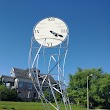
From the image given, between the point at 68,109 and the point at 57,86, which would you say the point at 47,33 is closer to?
the point at 57,86

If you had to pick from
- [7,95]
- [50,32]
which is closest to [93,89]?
[7,95]

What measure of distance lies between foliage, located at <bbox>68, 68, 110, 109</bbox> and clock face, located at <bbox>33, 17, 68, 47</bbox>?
44.1 meters

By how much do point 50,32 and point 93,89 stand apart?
1767 inches

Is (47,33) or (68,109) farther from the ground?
(47,33)

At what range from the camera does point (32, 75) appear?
41.3 ft

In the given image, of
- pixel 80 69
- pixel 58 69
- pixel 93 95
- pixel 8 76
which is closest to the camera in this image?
pixel 58 69

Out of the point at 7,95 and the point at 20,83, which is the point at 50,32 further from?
the point at 20,83

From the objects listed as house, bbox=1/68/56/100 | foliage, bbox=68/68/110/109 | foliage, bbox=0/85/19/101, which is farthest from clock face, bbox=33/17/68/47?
house, bbox=1/68/56/100

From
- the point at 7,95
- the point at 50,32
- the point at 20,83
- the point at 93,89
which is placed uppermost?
the point at 20,83

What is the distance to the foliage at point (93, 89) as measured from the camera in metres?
56.4

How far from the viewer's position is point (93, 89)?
56438 mm

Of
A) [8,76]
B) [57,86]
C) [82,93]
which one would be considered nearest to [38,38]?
[57,86]

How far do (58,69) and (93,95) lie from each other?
45272 mm

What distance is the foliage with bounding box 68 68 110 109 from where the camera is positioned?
56.4 metres
